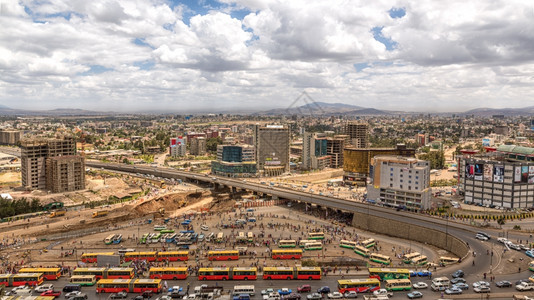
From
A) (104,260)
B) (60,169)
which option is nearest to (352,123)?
(60,169)

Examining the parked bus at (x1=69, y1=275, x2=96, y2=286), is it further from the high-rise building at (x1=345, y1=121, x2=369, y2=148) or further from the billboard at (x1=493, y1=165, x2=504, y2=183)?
the high-rise building at (x1=345, y1=121, x2=369, y2=148)

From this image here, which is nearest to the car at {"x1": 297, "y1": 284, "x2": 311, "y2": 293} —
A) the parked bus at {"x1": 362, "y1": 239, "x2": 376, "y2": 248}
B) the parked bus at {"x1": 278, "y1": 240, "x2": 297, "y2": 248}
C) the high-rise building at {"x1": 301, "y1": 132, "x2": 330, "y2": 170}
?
the parked bus at {"x1": 278, "y1": 240, "x2": 297, "y2": 248}

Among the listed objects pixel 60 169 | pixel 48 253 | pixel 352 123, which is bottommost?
pixel 48 253

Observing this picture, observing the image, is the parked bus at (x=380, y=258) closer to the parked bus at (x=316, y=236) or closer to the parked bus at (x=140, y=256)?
the parked bus at (x=316, y=236)

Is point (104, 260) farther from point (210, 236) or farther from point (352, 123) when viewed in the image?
point (352, 123)

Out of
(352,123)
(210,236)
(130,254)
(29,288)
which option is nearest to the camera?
(29,288)

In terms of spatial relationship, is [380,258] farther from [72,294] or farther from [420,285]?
[72,294]

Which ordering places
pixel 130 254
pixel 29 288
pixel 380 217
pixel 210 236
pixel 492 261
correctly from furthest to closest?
pixel 380 217
pixel 210 236
pixel 130 254
pixel 492 261
pixel 29 288

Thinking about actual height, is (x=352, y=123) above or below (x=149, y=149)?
above
